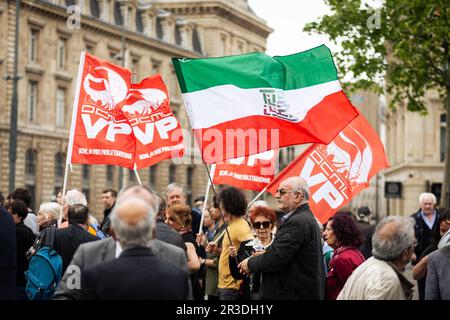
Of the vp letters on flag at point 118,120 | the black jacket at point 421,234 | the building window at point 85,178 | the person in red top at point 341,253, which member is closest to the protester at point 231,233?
the person in red top at point 341,253

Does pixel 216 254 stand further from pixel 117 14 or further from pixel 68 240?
pixel 117 14

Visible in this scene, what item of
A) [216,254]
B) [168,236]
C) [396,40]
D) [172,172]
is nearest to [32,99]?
[172,172]

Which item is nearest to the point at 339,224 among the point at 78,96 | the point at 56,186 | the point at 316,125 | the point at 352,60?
the point at 316,125

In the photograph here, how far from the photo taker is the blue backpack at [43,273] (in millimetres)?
9164

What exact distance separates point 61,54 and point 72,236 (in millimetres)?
50061

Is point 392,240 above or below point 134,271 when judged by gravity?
above

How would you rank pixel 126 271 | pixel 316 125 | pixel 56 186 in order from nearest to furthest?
pixel 126 271 < pixel 316 125 < pixel 56 186

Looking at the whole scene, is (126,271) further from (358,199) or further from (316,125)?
(358,199)

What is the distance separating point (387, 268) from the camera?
6.84 meters

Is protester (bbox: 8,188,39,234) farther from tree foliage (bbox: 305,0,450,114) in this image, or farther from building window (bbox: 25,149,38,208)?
building window (bbox: 25,149,38,208)

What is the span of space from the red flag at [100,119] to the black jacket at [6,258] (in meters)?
4.32

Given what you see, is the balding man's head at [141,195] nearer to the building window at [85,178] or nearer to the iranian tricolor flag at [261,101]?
the iranian tricolor flag at [261,101]

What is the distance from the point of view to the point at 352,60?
30281 millimetres
